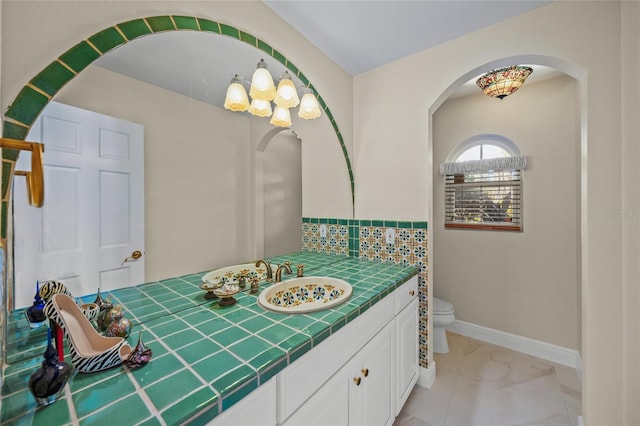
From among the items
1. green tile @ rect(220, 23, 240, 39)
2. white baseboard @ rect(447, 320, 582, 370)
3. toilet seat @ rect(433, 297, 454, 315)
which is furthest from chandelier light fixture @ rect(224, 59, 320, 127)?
white baseboard @ rect(447, 320, 582, 370)

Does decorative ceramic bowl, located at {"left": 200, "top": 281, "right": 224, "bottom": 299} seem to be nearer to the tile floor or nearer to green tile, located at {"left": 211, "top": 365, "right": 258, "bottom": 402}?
green tile, located at {"left": 211, "top": 365, "right": 258, "bottom": 402}

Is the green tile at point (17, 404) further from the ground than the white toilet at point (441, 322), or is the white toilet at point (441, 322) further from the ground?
the green tile at point (17, 404)

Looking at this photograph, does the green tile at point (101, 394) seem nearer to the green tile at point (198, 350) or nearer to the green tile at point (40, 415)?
the green tile at point (40, 415)

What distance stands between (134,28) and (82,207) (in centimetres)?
A: 66

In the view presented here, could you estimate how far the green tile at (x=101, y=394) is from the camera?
505 mm

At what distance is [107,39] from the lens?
2.71 ft

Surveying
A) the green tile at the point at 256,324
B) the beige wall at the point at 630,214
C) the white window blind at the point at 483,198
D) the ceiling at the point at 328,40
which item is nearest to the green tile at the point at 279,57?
the ceiling at the point at 328,40

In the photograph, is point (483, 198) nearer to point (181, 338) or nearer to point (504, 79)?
point (504, 79)

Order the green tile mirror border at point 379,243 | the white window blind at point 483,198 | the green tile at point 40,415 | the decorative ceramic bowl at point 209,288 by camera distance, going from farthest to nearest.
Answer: the white window blind at point 483,198 < the green tile mirror border at point 379,243 < the decorative ceramic bowl at point 209,288 < the green tile at point 40,415

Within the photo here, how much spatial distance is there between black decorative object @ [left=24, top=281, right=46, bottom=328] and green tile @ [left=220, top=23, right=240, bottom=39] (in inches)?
46.5

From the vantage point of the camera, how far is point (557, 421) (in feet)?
4.92

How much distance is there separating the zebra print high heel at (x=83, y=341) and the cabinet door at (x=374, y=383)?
0.79 m

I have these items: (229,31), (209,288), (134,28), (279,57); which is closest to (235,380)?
(209,288)

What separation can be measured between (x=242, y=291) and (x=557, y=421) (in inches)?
78.6
